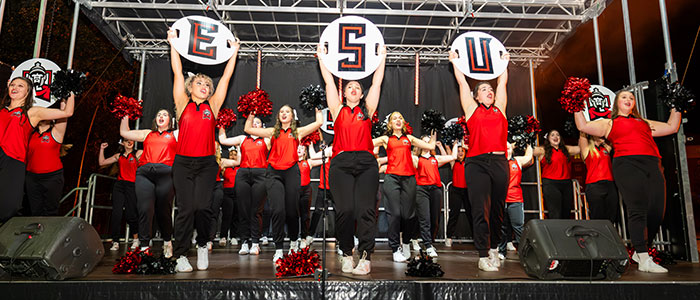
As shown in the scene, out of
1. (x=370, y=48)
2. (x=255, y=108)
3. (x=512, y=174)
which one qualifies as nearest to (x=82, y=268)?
(x=255, y=108)

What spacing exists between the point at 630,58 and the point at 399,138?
3645 mm

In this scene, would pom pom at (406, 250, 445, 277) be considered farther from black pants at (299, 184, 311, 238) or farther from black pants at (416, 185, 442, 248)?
black pants at (299, 184, 311, 238)

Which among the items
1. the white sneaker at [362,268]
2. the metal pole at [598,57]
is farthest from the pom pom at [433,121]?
the metal pole at [598,57]

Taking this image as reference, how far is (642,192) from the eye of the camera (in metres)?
4.38

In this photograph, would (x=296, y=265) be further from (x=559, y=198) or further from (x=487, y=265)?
(x=559, y=198)

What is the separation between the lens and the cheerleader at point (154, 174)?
202 inches

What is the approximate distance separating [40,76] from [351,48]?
4192mm

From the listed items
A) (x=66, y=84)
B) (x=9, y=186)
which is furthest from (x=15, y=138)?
(x=66, y=84)

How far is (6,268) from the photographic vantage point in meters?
3.39

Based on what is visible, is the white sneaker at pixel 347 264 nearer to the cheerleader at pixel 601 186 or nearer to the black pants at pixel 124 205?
the cheerleader at pixel 601 186

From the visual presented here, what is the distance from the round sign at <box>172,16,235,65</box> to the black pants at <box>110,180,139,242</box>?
3464 mm

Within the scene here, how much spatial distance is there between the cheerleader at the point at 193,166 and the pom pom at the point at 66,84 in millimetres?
1343

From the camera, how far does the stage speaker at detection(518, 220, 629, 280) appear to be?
11.1 feet

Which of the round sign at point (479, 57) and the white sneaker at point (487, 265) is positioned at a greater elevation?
the round sign at point (479, 57)
